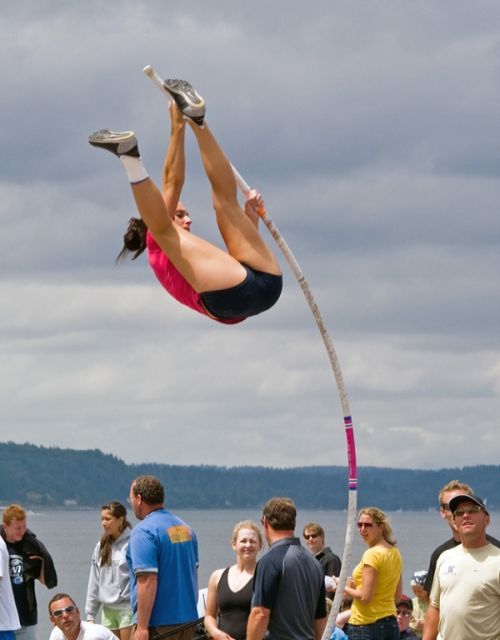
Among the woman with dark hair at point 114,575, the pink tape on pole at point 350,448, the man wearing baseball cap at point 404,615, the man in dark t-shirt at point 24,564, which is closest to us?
the pink tape on pole at point 350,448

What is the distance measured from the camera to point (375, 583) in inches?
493

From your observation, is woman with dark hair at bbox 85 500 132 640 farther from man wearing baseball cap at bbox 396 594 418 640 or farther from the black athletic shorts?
the black athletic shorts

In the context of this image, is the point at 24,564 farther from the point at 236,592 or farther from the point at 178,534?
the point at 236,592

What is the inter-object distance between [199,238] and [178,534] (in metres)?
3.14

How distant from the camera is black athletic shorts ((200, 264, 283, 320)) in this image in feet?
27.5

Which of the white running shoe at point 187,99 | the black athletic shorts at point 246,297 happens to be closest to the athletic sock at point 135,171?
the white running shoe at point 187,99

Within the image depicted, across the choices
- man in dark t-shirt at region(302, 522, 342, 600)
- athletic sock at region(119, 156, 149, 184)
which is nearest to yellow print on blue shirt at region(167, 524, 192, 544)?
man in dark t-shirt at region(302, 522, 342, 600)

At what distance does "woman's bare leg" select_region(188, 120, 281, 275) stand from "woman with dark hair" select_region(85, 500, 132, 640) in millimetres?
5197

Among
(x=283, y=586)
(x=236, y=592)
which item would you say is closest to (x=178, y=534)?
(x=236, y=592)

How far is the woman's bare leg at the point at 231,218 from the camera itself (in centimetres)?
855

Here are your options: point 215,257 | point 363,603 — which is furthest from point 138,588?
point 215,257

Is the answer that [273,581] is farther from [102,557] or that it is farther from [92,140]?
[102,557]

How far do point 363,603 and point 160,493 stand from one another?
2393 mm

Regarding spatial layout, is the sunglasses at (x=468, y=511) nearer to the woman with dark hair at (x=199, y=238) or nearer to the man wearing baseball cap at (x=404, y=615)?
the woman with dark hair at (x=199, y=238)
